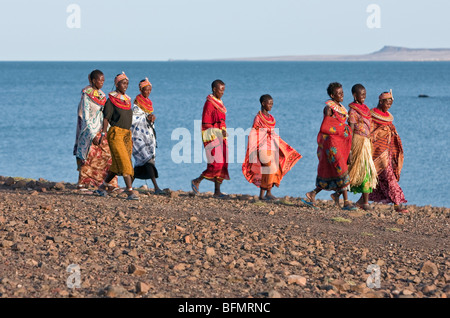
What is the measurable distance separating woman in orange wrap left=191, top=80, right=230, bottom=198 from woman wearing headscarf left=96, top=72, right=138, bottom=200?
1253 millimetres

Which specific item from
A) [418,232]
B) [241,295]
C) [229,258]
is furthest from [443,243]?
[241,295]

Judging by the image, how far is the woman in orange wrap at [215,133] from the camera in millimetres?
12102

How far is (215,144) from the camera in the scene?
480 inches

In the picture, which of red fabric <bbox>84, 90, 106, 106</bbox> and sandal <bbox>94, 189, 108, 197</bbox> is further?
sandal <bbox>94, 189, 108, 197</bbox>

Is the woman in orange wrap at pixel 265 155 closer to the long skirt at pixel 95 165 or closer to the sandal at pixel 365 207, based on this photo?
the sandal at pixel 365 207

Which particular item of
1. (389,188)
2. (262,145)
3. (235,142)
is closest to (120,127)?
(262,145)

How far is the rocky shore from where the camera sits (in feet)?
23.1

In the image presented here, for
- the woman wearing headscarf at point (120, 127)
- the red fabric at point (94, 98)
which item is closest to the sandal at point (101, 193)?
the woman wearing headscarf at point (120, 127)

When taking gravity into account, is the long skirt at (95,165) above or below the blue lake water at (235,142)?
above

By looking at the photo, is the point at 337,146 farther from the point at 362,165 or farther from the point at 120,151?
the point at 120,151

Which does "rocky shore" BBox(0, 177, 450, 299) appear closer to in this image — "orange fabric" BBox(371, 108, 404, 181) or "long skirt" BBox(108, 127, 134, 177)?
"long skirt" BBox(108, 127, 134, 177)

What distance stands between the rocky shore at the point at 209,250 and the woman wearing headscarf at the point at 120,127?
16.7 inches

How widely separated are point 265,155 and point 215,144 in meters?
0.77

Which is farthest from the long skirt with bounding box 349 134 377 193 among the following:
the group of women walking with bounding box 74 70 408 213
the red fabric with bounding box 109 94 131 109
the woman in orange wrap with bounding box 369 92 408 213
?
the red fabric with bounding box 109 94 131 109
